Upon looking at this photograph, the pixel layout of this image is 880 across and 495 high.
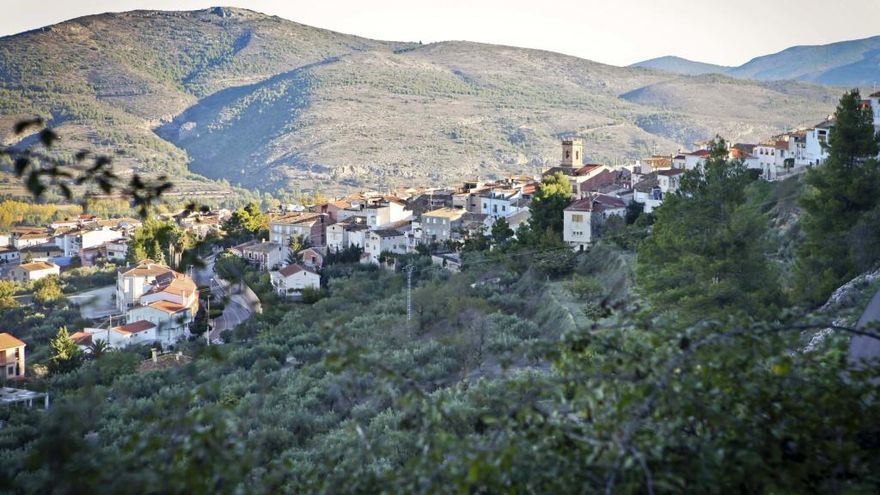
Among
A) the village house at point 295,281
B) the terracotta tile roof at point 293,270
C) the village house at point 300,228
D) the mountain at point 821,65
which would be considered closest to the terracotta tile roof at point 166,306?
the village house at point 295,281

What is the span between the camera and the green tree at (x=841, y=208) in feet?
43.9

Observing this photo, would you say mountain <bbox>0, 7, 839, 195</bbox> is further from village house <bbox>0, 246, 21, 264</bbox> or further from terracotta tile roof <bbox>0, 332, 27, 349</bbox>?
terracotta tile roof <bbox>0, 332, 27, 349</bbox>

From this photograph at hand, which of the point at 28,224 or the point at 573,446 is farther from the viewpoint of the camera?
the point at 28,224

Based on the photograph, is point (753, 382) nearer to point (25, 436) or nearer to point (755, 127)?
point (25, 436)

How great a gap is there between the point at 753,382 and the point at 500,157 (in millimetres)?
85245

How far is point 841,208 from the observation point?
14578 millimetres

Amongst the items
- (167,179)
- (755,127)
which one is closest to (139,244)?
(167,179)

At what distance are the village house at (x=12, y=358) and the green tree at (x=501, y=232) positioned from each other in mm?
14896

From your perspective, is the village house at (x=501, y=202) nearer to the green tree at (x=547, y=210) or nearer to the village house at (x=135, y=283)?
the green tree at (x=547, y=210)

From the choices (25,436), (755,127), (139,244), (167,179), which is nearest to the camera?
(167,179)

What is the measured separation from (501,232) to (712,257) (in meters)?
17.8

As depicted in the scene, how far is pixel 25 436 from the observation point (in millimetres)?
13922

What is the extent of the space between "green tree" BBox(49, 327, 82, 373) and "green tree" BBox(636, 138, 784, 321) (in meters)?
14.9

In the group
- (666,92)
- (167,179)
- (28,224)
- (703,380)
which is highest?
(666,92)
